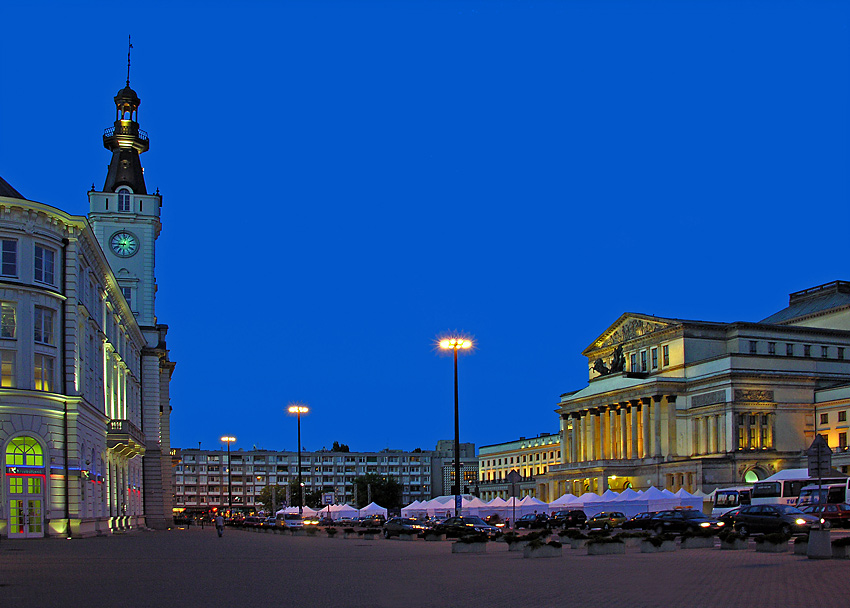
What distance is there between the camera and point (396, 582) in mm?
23734

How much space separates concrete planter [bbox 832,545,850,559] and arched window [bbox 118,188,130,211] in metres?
79.1

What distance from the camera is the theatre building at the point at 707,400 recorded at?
107500 mm

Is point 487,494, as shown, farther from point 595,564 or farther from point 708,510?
point 595,564

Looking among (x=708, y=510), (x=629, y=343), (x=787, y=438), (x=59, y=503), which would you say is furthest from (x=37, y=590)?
(x=629, y=343)

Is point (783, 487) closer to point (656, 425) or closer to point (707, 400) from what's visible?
point (707, 400)

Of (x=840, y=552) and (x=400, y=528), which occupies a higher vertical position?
(x=840, y=552)

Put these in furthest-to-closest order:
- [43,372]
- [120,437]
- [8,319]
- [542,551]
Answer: [120,437], [43,372], [8,319], [542,551]

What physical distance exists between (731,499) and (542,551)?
4986 cm

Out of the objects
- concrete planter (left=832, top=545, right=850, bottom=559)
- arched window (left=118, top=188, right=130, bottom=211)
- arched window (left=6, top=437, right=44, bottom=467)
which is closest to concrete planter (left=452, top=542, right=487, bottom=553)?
concrete planter (left=832, top=545, right=850, bottom=559)

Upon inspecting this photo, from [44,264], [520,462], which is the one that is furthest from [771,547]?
[520,462]

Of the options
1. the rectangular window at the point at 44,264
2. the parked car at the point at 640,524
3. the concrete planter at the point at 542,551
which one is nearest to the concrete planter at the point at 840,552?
the concrete planter at the point at 542,551

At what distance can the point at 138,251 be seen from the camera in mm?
95812

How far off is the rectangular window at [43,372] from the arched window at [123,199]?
47.1 meters

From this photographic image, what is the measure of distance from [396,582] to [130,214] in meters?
78.0
